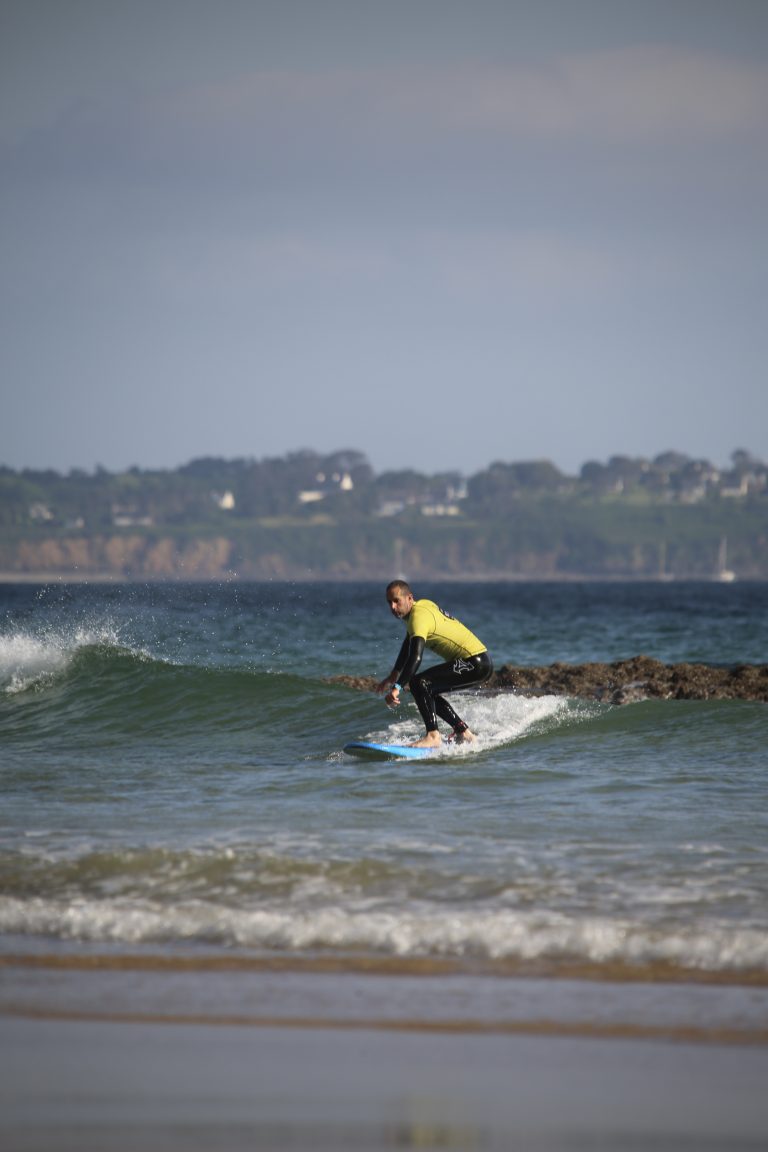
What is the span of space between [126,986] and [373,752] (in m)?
7.03

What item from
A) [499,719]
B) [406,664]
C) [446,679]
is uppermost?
[406,664]

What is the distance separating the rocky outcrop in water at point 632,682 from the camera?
18.0 metres

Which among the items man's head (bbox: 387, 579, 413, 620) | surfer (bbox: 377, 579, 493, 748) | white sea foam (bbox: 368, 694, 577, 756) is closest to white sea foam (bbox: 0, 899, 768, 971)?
man's head (bbox: 387, 579, 413, 620)

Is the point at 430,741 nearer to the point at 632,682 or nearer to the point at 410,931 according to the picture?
the point at 410,931

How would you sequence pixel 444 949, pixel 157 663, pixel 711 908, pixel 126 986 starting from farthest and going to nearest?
pixel 157 663 → pixel 711 908 → pixel 444 949 → pixel 126 986

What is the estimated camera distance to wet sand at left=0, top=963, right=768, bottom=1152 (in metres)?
4.20

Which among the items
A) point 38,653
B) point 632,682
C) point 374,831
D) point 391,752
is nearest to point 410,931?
point 374,831

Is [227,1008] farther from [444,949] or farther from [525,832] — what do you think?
[525,832]

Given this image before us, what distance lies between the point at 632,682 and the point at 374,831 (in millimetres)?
10772

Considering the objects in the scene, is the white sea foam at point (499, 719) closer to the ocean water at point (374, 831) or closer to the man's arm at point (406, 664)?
the ocean water at point (374, 831)

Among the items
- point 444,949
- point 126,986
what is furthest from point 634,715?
point 126,986

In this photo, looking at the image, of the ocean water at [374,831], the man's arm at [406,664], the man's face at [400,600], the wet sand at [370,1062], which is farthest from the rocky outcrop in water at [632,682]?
the wet sand at [370,1062]

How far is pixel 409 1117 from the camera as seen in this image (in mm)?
4332

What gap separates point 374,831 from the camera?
356 inches
